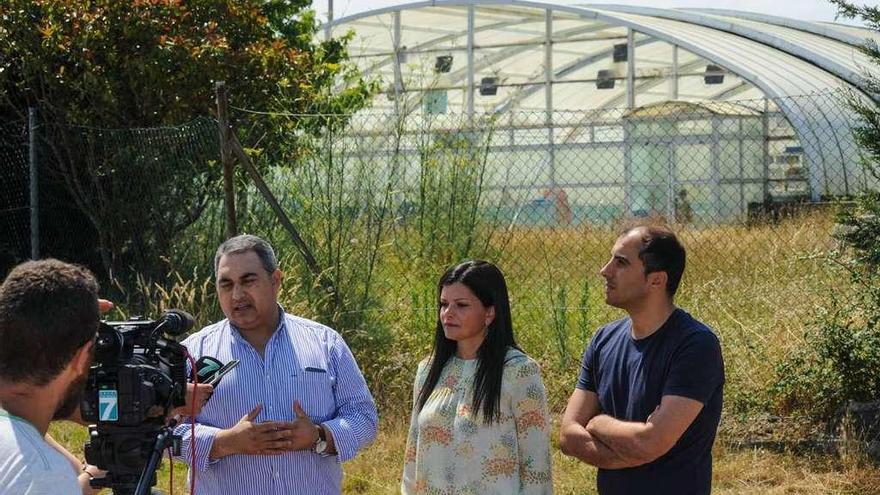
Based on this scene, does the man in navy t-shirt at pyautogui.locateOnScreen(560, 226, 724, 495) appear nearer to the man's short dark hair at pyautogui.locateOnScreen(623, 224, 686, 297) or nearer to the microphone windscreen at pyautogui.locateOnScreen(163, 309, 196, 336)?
the man's short dark hair at pyautogui.locateOnScreen(623, 224, 686, 297)

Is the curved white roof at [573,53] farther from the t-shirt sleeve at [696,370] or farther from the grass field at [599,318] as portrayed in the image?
the t-shirt sleeve at [696,370]

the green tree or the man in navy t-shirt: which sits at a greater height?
the green tree

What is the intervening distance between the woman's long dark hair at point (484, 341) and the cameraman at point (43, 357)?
190cm

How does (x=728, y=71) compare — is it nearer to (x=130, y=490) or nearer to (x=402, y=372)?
(x=402, y=372)

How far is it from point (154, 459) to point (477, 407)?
1365 millimetres

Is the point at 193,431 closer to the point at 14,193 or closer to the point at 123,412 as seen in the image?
the point at 123,412

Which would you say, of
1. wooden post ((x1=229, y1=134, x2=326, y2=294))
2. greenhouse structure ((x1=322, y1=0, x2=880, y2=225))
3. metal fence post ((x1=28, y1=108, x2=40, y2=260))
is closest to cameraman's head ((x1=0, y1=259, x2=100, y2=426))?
wooden post ((x1=229, y1=134, x2=326, y2=294))

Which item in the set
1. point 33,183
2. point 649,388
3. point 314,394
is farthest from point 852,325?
point 33,183

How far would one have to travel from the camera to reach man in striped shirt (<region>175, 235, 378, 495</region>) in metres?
4.48

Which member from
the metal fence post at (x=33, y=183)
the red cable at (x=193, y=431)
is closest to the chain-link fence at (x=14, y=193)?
the metal fence post at (x=33, y=183)

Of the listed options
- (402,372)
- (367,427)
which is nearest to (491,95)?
(402,372)

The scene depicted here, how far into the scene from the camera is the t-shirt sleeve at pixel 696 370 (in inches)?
168

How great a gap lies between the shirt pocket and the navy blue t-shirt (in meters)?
1.05

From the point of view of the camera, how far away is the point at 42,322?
2713 millimetres
